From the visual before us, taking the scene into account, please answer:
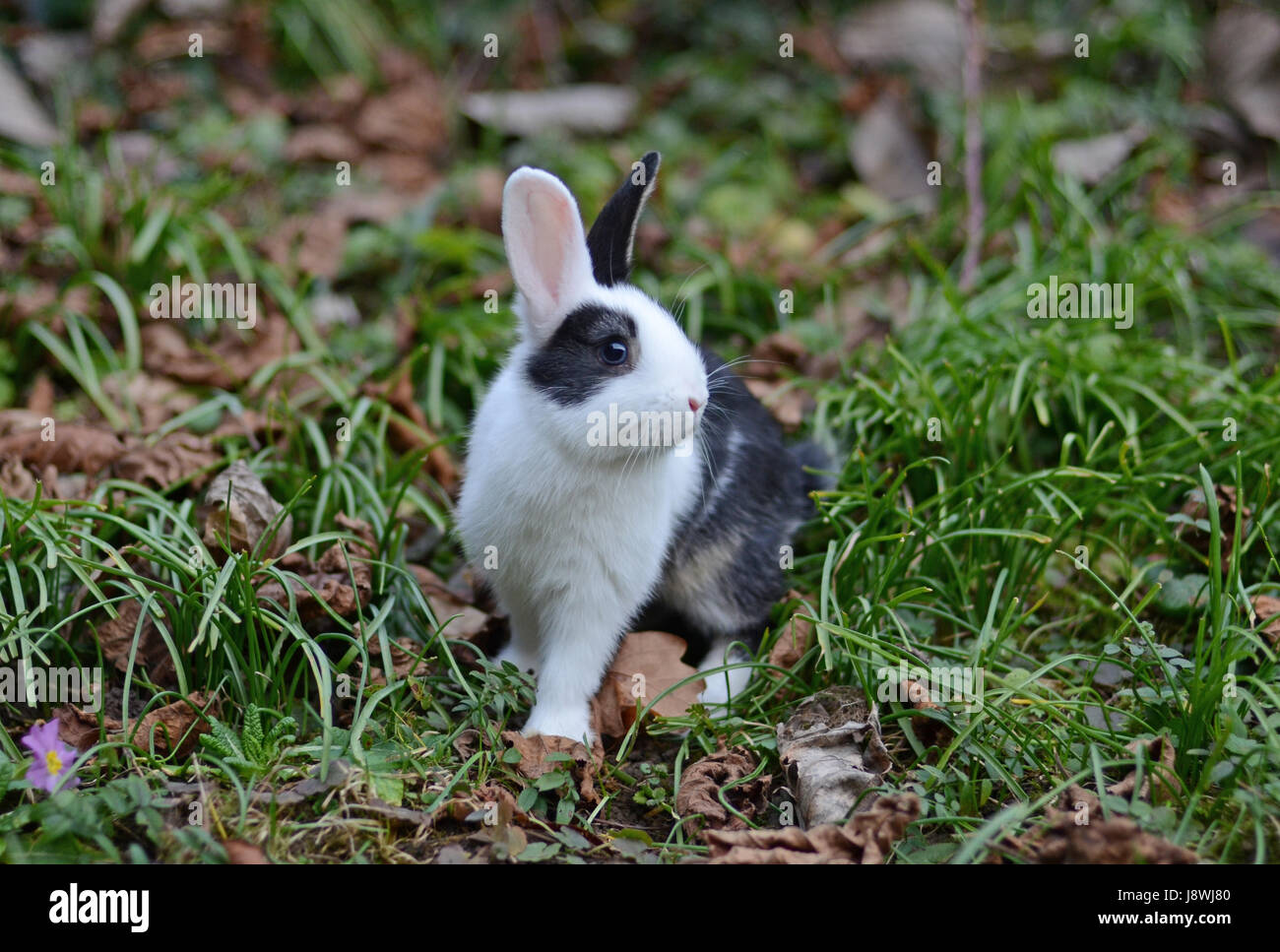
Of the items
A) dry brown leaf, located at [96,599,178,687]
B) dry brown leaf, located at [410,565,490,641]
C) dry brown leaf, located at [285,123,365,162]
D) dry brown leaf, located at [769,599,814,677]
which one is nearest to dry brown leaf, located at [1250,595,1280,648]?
dry brown leaf, located at [769,599,814,677]

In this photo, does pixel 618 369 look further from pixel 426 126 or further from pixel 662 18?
pixel 662 18

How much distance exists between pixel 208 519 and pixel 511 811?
1.48 metres

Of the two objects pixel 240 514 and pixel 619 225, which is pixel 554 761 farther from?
pixel 619 225

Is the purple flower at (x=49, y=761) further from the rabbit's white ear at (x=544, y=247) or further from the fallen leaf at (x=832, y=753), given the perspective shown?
the fallen leaf at (x=832, y=753)

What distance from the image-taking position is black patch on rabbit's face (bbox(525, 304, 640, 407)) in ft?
10.5

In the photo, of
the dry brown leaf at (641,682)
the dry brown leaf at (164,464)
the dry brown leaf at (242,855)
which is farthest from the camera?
the dry brown leaf at (164,464)

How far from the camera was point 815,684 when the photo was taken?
3.53 m

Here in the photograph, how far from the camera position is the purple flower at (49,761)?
2.78m

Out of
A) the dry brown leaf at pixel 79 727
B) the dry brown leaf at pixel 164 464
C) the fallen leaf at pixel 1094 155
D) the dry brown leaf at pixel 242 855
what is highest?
the fallen leaf at pixel 1094 155
